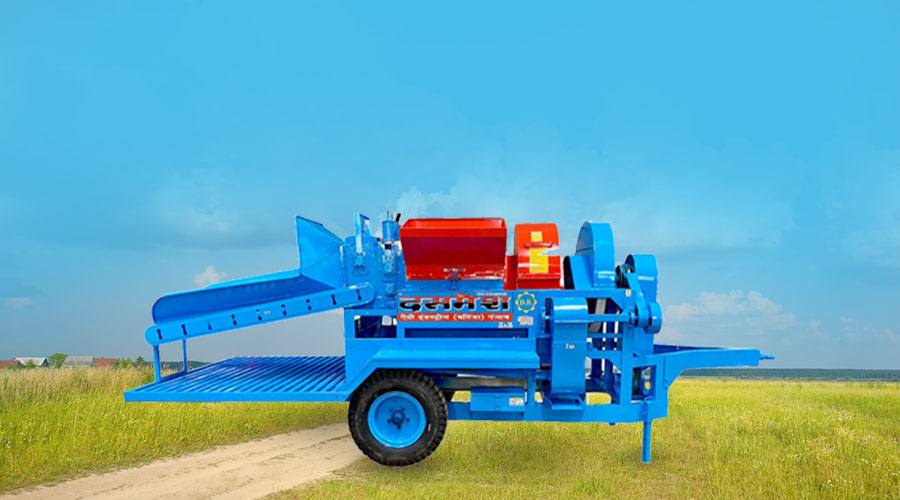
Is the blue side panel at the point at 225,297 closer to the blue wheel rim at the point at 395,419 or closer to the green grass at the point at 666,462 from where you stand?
the blue wheel rim at the point at 395,419

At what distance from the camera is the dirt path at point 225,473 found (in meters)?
5.29

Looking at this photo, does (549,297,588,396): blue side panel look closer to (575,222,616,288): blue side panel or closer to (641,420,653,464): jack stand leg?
(575,222,616,288): blue side panel

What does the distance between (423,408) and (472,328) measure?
38.1 inches

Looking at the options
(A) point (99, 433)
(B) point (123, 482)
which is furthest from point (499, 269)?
(A) point (99, 433)

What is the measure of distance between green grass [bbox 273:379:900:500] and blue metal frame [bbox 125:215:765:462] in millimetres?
530

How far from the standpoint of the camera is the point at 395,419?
5.60m

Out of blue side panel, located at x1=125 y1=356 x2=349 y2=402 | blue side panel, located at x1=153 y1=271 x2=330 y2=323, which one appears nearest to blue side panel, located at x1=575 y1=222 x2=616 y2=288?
blue side panel, located at x1=125 y1=356 x2=349 y2=402

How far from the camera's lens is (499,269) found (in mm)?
5602

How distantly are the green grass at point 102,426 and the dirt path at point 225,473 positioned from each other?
1.24ft

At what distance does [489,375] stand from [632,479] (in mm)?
1700

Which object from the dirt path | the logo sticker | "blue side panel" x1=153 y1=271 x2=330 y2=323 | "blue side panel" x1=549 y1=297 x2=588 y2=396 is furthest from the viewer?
"blue side panel" x1=153 y1=271 x2=330 y2=323

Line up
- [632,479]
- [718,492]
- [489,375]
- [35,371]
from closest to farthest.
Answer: [718,492] → [632,479] → [489,375] → [35,371]

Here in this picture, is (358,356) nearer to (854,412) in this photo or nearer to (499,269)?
(499,269)

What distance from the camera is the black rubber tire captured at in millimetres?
5453
